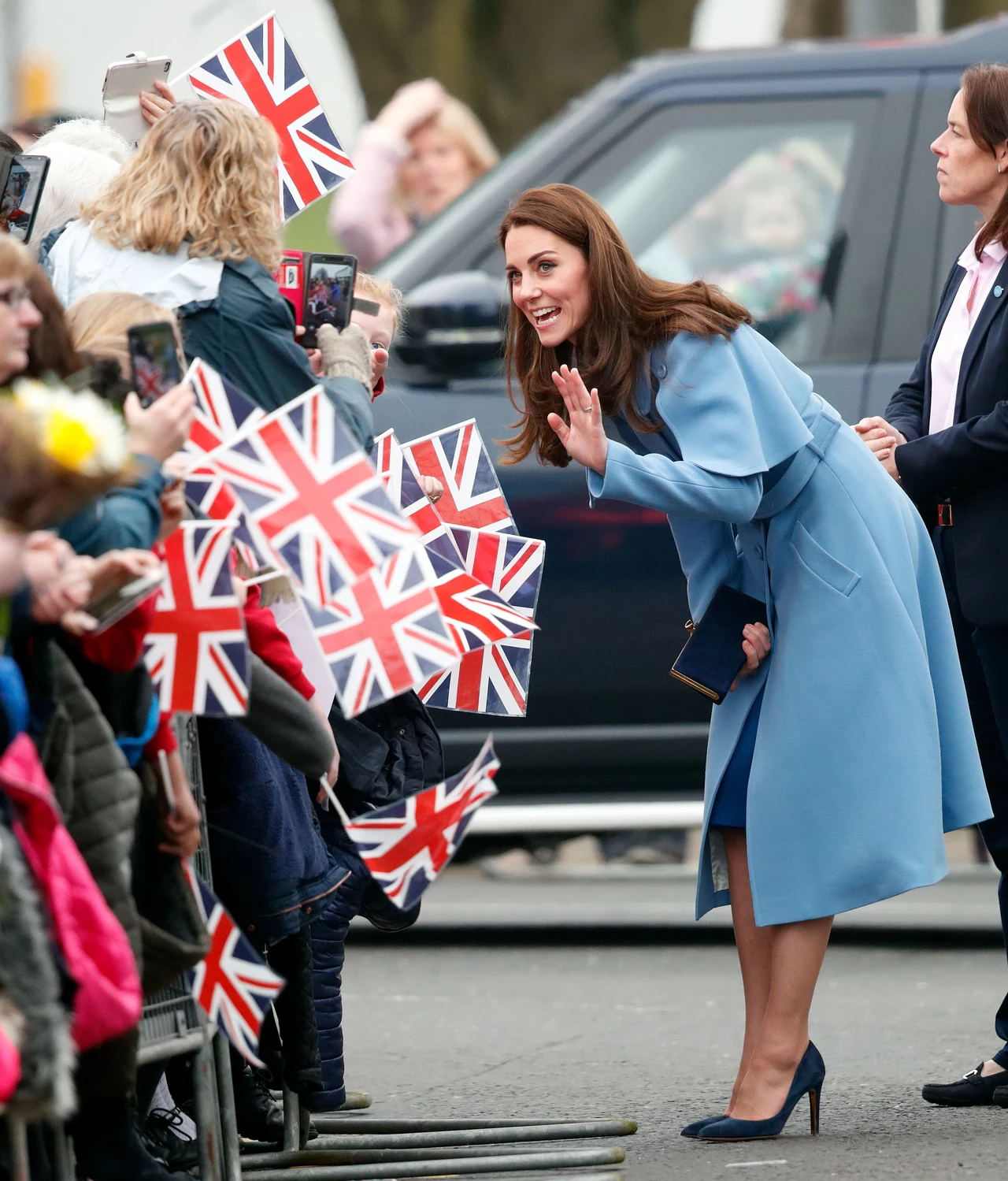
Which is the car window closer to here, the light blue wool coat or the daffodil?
the light blue wool coat

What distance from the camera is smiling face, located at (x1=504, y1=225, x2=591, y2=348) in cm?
403

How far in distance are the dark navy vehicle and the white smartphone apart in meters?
2.03

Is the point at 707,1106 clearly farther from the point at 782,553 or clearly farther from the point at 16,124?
the point at 16,124

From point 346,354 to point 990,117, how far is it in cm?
147

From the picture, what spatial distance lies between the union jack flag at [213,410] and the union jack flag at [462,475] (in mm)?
886

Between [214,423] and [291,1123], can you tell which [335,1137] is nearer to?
[291,1123]

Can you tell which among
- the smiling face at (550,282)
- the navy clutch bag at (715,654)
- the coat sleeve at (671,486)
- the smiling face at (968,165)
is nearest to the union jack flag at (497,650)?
the coat sleeve at (671,486)

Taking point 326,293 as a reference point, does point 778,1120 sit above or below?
below

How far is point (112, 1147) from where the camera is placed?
3146mm

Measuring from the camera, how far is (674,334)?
400 cm

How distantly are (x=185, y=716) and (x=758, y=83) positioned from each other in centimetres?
366

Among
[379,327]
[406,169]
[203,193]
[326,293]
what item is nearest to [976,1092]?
[379,327]

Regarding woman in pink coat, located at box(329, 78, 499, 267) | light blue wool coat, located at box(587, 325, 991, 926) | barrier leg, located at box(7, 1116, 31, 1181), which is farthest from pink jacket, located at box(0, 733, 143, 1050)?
woman in pink coat, located at box(329, 78, 499, 267)

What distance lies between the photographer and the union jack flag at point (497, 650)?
3930 mm
